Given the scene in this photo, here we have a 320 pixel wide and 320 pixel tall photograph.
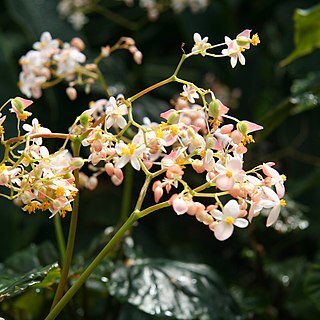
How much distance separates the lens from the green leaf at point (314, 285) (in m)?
0.93

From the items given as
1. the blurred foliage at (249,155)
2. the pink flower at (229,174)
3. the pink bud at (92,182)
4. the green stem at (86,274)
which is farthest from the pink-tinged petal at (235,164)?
the blurred foliage at (249,155)

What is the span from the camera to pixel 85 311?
0.93 meters

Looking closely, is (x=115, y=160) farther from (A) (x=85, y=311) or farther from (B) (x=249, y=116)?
(B) (x=249, y=116)

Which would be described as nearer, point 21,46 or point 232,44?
point 232,44

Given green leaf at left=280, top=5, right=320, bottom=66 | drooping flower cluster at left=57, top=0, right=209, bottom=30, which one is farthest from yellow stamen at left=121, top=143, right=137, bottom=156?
drooping flower cluster at left=57, top=0, right=209, bottom=30

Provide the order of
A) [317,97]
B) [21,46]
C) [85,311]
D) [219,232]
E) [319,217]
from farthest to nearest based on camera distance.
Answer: [21,46] → [319,217] → [317,97] → [85,311] → [219,232]

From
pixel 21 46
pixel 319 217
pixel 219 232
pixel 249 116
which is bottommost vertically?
pixel 319 217

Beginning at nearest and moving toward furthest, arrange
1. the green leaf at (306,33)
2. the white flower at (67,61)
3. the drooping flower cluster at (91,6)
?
the white flower at (67,61) → the green leaf at (306,33) → the drooping flower cluster at (91,6)

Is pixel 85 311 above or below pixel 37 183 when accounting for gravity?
below

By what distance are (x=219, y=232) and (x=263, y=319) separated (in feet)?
1.95

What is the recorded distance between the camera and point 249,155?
126 centimetres

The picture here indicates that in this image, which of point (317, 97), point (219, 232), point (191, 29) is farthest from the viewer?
point (191, 29)

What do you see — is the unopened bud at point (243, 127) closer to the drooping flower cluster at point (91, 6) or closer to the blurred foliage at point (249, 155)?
the blurred foliage at point (249, 155)

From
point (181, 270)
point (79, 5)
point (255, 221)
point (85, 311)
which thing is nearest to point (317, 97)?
point (255, 221)
